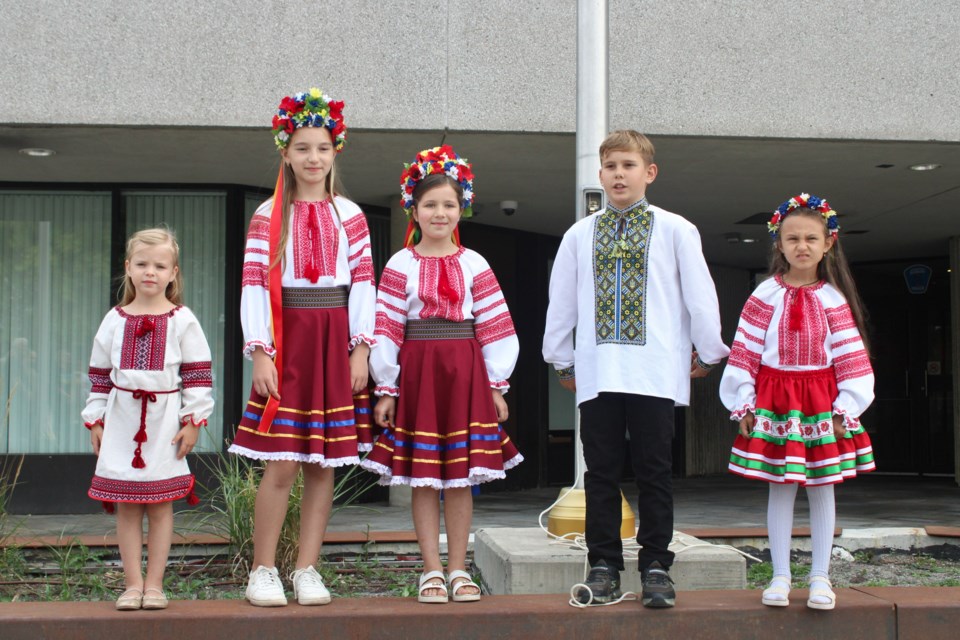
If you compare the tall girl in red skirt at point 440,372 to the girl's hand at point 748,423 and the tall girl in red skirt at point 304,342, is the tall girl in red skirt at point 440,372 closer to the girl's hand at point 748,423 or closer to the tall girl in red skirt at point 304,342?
the tall girl in red skirt at point 304,342

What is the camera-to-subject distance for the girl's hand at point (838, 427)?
12.0 ft

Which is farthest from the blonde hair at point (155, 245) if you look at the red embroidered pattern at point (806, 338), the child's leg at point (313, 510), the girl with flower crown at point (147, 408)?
the red embroidered pattern at point (806, 338)

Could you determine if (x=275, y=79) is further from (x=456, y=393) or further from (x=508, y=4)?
(x=456, y=393)

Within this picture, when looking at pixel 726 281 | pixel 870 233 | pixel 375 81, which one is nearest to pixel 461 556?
pixel 375 81

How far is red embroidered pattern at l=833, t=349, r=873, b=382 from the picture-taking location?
3709mm

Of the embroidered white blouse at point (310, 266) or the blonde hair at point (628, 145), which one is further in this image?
the blonde hair at point (628, 145)

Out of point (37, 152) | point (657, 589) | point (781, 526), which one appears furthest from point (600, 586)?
point (37, 152)

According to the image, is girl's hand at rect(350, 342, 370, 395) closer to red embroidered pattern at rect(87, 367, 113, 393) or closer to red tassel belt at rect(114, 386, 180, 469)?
red tassel belt at rect(114, 386, 180, 469)

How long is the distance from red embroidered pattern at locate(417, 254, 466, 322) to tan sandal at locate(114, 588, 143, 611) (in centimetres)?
138

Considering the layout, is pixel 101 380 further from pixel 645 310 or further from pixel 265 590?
pixel 645 310

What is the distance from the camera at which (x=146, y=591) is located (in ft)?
11.9

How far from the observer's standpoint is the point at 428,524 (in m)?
3.79

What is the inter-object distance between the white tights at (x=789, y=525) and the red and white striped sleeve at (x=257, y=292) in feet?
6.16

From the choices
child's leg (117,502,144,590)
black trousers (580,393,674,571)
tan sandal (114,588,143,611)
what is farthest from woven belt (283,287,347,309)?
tan sandal (114,588,143,611)
